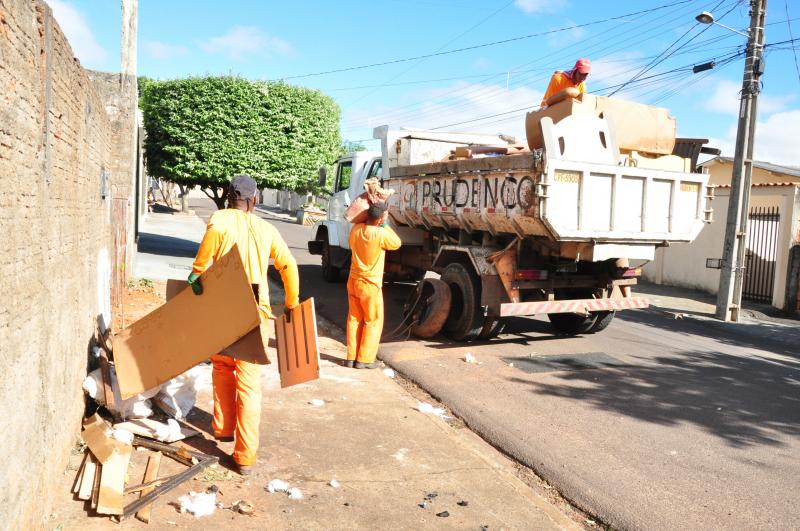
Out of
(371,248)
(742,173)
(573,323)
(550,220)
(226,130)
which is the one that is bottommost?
(573,323)

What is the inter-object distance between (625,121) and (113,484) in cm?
663

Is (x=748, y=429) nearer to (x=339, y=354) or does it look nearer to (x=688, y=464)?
(x=688, y=464)

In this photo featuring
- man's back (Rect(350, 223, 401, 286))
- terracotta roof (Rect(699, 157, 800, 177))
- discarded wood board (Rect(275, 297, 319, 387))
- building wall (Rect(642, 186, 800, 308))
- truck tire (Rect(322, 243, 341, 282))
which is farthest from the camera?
terracotta roof (Rect(699, 157, 800, 177))

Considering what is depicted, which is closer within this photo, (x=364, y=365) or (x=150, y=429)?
(x=150, y=429)

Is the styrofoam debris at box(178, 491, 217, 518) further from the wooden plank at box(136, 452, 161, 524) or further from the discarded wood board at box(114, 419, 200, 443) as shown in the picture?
the discarded wood board at box(114, 419, 200, 443)

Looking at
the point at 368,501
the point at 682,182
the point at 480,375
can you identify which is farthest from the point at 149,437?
the point at 682,182

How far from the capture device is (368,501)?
3.85m

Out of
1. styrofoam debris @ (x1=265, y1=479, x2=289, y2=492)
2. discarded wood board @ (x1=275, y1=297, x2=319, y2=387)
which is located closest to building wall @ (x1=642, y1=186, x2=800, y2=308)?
discarded wood board @ (x1=275, y1=297, x2=319, y2=387)

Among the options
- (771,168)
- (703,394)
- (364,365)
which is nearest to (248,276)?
(364,365)

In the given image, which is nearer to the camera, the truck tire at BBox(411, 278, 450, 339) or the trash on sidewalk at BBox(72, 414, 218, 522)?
the trash on sidewalk at BBox(72, 414, 218, 522)

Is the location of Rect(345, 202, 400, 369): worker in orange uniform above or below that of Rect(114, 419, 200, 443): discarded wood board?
above

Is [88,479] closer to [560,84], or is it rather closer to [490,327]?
[490,327]

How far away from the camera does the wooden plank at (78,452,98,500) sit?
3.52 m

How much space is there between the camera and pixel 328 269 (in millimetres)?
13281
